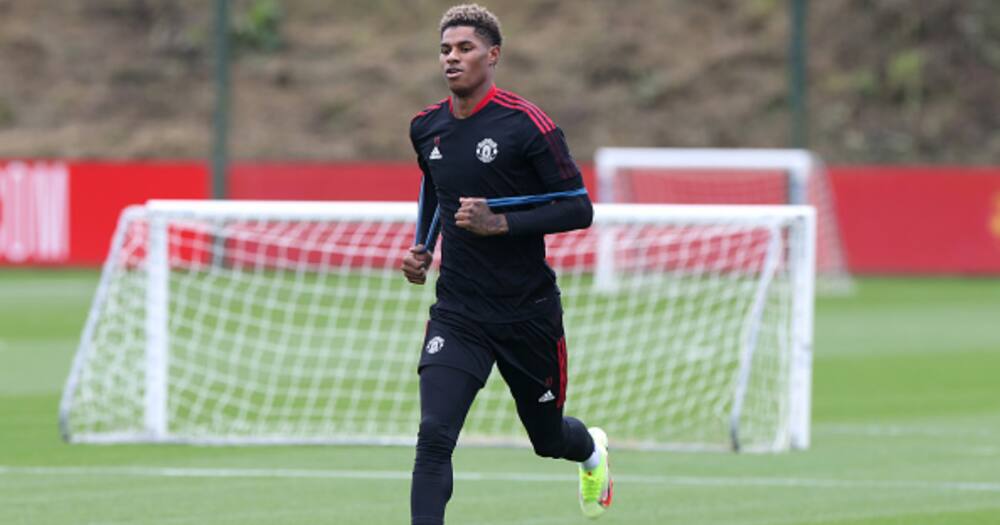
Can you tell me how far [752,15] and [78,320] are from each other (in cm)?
2427

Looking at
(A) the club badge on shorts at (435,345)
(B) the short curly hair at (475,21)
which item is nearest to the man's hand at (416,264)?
(A) the club badge on shorts at (435,345)

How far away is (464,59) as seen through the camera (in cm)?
732

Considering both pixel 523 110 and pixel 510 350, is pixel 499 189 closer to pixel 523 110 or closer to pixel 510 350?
pixel 523 110

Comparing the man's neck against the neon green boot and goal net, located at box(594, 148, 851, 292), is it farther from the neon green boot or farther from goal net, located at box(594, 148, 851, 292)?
goal net, located at box(594, 148, 851, 292)

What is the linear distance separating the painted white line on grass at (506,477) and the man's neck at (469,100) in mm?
3262

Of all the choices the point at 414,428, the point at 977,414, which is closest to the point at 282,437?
the point at 414,428

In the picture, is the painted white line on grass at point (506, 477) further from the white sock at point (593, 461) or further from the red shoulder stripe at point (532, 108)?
the red shoulder stripe at point (532, 108)

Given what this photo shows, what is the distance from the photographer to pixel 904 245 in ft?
106

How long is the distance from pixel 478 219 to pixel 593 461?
5.99 feet

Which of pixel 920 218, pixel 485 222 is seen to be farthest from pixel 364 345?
pixel 920 218

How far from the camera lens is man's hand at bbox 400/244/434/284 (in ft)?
24.9

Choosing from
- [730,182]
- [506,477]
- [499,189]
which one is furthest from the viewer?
[730,182]

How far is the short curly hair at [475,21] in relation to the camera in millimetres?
7355

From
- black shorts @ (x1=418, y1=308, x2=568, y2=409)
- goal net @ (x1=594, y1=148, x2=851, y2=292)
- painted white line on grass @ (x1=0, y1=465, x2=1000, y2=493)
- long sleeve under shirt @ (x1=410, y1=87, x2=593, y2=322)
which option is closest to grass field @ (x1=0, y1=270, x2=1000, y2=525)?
painted white line on grass @ (x1=0, y1=465, x2=1000, y2=493)
